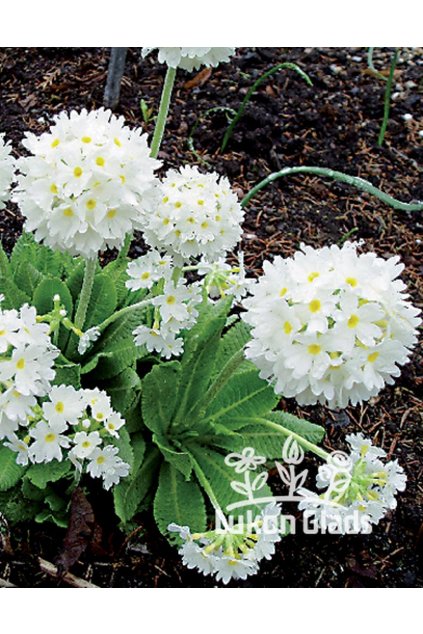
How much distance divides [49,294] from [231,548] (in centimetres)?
111

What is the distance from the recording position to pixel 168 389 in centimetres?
288

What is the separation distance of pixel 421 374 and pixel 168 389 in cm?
146

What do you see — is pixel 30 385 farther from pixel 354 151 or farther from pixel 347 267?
pixel 354 151

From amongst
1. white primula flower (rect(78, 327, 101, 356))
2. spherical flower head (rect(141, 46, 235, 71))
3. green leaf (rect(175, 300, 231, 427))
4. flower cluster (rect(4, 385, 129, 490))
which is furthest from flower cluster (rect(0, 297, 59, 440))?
spherical flower head (rect(141, 46, 235, 71))

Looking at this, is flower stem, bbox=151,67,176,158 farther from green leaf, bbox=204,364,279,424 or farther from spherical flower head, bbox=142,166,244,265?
green leaf, bbox=204,364,279,424

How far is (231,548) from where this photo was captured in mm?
2371

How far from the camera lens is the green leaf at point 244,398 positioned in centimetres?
291

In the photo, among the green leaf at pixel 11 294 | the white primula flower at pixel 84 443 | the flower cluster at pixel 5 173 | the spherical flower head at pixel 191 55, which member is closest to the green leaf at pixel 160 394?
the white primula flower at pixel 84 443

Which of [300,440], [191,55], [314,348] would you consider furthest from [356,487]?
[191,55]

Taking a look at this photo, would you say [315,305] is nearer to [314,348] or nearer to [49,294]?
[314,348]

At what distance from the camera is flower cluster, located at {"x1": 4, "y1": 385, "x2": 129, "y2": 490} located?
2.38 metres

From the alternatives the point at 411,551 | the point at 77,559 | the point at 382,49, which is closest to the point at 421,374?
the point at 411,551

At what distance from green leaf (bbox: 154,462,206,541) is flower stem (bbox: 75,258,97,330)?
65cm

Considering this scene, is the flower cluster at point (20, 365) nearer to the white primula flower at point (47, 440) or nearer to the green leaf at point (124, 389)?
the white primula flower at point (47, 440)
